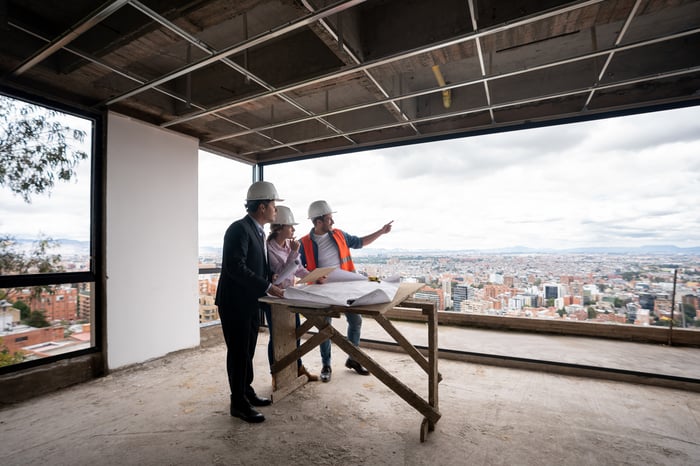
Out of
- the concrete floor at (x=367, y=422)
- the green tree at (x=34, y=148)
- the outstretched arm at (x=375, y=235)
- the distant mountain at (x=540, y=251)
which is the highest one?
the green tree at (x=34, y=148)

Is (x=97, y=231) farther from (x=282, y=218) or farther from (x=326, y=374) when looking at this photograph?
(x=326, y=374)

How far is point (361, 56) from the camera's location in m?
2.51

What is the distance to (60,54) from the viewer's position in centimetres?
285

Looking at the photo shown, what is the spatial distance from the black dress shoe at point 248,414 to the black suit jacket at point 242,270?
0.71 m

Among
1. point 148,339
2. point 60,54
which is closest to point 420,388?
point 148,339

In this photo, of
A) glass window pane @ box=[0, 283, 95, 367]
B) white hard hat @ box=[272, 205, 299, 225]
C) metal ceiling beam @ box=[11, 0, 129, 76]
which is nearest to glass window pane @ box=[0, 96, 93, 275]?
glass window pane @ box=[0, 283, 95, 367]

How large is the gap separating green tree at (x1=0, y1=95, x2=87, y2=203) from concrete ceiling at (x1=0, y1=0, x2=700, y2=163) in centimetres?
22

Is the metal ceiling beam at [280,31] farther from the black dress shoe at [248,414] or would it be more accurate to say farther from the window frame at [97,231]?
the black dress shoe at [248,414]

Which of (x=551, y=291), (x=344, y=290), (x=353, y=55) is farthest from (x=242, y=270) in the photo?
(x=551, y=291)

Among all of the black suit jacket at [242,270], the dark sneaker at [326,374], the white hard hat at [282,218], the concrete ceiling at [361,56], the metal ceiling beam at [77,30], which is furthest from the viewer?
the dark sneaker at [326,374]

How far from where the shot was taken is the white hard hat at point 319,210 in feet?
11.1

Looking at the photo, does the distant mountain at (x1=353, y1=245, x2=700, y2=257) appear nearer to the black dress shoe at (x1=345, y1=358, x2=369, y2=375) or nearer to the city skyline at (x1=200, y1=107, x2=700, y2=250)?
the city skyline at (x1=200, y1=107, x2=700, y2=250)

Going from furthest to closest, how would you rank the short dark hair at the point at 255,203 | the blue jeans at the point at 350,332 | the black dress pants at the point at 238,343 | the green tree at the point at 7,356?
the blue jeans at the point at 350,332
the green tree at the point at 7,356
the short dark hair at the point at 255,203
the black dress pants at the point at 238,343

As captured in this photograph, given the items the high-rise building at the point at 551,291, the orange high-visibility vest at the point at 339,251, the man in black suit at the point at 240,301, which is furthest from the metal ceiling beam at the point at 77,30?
the high-rise building at the point at 551,291
